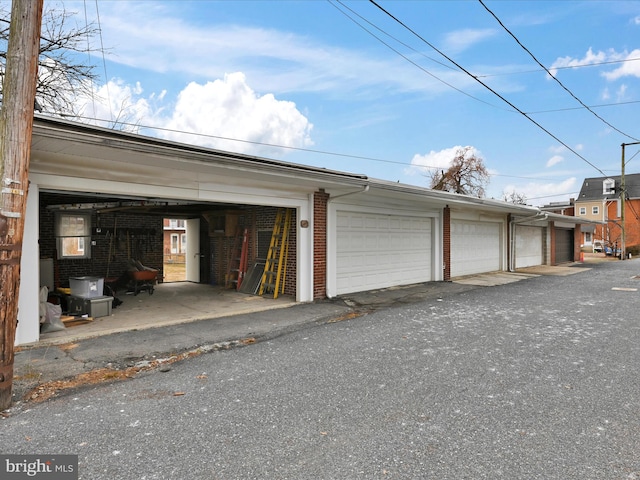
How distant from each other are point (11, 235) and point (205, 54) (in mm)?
8199

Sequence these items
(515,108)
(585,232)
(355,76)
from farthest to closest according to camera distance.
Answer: (585,232), (355,76), (515,108)

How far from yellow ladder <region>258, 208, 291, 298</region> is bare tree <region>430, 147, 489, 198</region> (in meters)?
30.1

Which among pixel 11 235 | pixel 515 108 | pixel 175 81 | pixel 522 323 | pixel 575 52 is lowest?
pixel 522 323

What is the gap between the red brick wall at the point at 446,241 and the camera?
44.2 feet

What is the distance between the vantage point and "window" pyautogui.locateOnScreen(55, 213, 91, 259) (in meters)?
10.0

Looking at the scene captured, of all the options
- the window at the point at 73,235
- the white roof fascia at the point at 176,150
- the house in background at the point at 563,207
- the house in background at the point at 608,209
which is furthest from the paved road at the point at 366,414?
the house in background at the point at 563,207

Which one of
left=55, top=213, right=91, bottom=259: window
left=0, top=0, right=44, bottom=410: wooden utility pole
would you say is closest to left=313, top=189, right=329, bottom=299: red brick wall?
left=0, top=0, right=44, bottom=410: wooden utility pole

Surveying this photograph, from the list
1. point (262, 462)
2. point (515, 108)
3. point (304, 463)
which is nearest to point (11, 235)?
point (262, 462)

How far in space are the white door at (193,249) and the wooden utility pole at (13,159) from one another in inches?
385

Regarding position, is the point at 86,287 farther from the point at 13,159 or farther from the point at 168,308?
the point at 13,159

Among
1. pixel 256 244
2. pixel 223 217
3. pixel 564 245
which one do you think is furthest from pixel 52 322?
pixel 564 245

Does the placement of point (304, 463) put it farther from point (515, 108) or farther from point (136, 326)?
point (515, 108)

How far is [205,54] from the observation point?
33.2 feet

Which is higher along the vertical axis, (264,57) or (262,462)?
(264,57)
